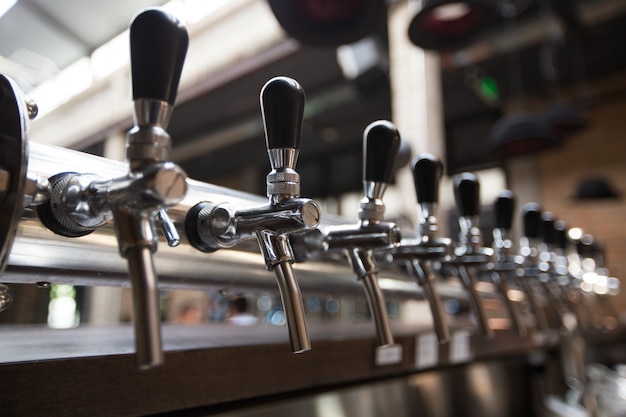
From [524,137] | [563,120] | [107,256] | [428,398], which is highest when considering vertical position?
[563,120]

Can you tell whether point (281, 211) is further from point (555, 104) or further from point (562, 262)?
point (555, 104)

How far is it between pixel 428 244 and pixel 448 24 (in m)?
1.71

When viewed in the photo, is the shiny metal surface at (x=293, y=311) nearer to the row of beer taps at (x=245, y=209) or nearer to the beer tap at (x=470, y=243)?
the row of beer taps at (x=245, y=209)

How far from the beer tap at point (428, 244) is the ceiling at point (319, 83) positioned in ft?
0.75

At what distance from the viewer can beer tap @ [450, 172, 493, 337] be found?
88 centimetres

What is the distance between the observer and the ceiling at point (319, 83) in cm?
90

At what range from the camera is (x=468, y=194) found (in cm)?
90

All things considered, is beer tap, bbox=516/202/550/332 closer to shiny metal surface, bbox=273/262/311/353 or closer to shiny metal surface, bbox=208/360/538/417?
shiny metal surface, bbox=208/360/538/417

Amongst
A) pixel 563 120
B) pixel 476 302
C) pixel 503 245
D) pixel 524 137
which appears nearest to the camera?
pixel 476 302

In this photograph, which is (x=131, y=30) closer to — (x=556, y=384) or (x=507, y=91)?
(x=556, y=384)

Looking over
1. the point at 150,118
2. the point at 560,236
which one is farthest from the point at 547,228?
the point at 150,118

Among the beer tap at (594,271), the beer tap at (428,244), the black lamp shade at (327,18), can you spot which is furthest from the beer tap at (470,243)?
the beer tap at (594,271)

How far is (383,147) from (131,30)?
0.35 meters

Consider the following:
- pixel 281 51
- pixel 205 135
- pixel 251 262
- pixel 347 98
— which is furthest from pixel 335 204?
pixel 251 262
